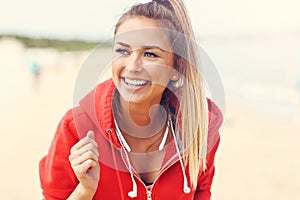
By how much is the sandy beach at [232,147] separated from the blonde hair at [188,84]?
0.89m

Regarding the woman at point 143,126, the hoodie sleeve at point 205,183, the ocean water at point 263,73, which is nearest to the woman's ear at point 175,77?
the woman at point 143,126

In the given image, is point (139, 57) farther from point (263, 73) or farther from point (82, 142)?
point (263, 73)

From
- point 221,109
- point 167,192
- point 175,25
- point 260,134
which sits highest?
point 175,25

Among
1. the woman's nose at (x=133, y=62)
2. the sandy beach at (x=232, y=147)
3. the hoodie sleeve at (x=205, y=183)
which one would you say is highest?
the woman's nose at (x=133, y=62)

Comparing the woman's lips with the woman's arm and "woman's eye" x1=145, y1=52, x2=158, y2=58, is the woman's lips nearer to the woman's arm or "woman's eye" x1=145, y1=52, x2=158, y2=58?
"woman's eye" x1=145, y1=52, x2=158, y2=58

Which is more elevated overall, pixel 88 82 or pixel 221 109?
pixel 88 82

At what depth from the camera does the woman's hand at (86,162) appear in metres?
1.22

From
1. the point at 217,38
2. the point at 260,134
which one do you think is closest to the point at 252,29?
the point at 217,38

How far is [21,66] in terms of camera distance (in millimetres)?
22391

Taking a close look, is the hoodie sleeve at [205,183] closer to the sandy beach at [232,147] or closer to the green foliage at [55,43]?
the sandy beach at [232,147]

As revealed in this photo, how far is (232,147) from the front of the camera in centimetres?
725

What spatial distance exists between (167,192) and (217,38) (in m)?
26.6

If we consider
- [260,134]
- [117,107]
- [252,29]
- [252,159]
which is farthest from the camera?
[252,29]

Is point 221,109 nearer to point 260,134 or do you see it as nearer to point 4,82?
point 260,134
